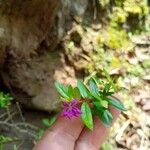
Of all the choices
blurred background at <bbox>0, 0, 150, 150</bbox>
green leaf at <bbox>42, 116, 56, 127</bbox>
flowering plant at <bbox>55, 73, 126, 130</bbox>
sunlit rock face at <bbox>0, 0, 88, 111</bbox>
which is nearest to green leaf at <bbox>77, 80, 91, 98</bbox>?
flowering plant at <bbox>55, 73, 126, 130</bbox>

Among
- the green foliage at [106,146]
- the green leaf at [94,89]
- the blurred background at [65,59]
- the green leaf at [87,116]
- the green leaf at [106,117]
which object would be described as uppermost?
the green leaf at [94,89]

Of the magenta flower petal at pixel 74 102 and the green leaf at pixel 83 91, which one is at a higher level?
the green leaf at pixel 83 91

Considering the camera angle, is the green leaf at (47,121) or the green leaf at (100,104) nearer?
the green leaf at (100,104)

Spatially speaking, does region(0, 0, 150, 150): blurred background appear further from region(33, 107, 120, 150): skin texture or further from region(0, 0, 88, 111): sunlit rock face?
region(33, 107, 120, 150): skin texture

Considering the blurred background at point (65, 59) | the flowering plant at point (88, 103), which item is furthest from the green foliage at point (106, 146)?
the flowering plant at point (88, 103)

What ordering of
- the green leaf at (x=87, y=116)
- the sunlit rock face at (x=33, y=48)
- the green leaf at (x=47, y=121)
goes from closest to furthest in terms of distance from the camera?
the green leaf at (x=87, y=116) → the sunlit rock face at (x=33, y=48) → the green leaf at (x=47, y=121)

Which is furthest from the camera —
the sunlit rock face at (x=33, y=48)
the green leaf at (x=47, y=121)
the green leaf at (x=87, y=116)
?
the green leaf at (x=47, y=121)

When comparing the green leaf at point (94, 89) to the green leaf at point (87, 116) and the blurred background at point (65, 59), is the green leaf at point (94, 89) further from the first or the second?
the blurred background at point (65, 59)
